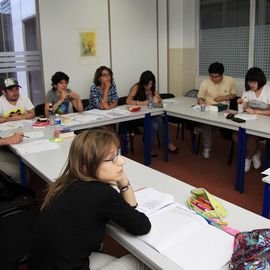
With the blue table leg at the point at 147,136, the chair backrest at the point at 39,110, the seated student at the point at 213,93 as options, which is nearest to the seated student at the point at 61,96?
the chair backrest at the point at 39,110

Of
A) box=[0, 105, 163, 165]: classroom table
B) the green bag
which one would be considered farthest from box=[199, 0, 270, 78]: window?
the green bag

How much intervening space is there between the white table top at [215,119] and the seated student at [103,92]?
0.73 metres

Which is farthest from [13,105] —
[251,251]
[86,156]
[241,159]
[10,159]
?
[251,251]

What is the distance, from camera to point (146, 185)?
1973 mm

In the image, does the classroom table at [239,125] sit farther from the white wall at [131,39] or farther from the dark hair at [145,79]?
the white wall at [131,39]

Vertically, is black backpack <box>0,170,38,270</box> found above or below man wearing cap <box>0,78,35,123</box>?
below

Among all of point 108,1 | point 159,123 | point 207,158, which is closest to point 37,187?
point 159,123

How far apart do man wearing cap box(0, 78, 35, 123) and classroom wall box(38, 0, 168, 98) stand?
1.00 meters

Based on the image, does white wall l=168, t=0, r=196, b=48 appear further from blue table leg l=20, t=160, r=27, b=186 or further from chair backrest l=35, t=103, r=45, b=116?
blue table leg l=20, t=160, r=27, b=186

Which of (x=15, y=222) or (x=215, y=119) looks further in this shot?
(x=215, y=119)

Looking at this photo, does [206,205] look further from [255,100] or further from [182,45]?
[182,45]

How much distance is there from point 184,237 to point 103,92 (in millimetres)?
3198

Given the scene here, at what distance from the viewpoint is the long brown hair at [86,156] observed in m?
1.41

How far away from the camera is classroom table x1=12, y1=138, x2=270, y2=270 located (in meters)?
1.36
